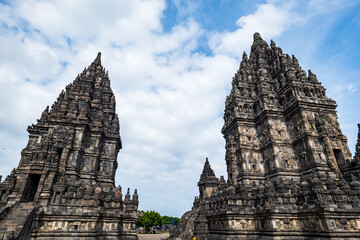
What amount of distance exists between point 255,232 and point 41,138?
77.3ft

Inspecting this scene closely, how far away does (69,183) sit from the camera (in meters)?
18.9

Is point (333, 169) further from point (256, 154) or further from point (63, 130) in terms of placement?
point (63, 130)

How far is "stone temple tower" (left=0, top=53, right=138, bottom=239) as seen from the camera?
14.7 m

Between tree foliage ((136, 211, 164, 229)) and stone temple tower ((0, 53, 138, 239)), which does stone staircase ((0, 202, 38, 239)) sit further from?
tree foliage ((136, 211, 164, 229))

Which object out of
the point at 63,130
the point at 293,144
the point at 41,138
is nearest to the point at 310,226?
the point at 293,144

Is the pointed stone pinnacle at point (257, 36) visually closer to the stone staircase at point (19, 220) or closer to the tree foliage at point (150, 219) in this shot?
the stone staircase at point (19, 220)

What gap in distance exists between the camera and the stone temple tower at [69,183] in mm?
14688

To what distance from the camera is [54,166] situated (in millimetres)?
18062

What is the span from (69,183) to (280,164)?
2200cm

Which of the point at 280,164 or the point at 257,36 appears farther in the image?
the point at 257,36

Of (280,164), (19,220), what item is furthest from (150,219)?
(19,220)

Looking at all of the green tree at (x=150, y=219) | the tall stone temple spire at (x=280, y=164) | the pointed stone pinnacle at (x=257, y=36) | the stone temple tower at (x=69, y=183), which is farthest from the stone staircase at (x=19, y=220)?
the pointed stone pinnacle at (x=257, y=36)

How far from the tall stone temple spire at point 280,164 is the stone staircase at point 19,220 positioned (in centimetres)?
1436

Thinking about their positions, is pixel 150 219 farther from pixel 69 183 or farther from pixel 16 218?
pixel 16 218
